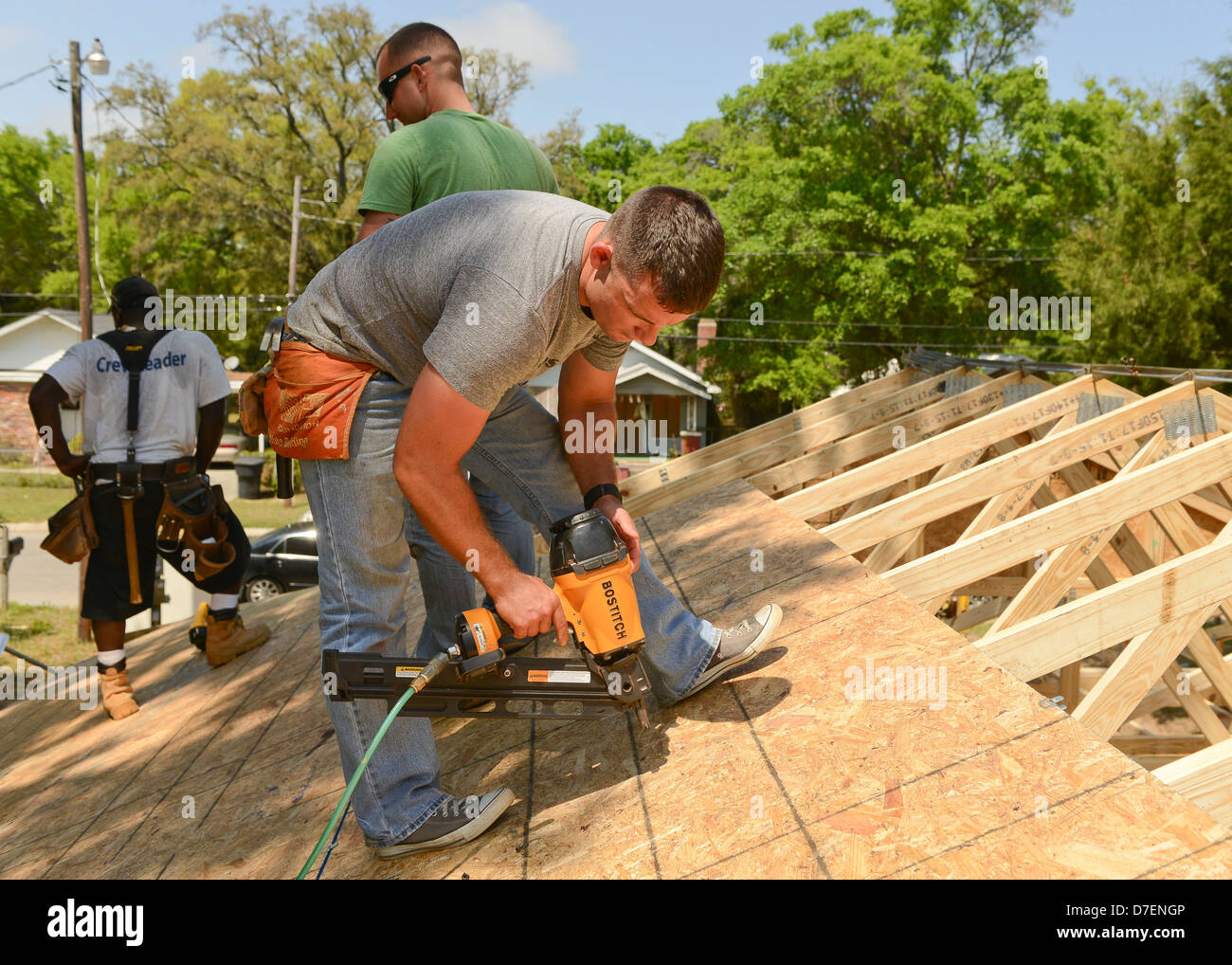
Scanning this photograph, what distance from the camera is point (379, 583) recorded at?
2395 mm

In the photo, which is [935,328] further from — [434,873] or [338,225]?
[434,873]

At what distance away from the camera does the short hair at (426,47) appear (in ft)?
10.4

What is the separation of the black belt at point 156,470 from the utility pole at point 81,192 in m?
9.88

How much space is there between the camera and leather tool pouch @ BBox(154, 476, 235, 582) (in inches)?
167

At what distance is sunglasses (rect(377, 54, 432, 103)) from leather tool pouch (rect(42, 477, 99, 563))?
2.33 m

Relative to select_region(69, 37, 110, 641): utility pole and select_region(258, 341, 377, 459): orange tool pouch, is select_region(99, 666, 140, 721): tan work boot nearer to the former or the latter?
select_region(258, 341, 377, 459): orange tool pouch

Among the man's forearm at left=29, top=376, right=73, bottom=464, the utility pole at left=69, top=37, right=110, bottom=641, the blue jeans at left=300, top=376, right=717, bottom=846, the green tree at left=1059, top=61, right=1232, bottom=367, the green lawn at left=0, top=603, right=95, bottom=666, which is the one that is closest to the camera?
the blue jeans at left=300, top=376, right=717, bottom=846

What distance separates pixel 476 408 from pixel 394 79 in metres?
1.81

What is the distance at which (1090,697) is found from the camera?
2777 mm

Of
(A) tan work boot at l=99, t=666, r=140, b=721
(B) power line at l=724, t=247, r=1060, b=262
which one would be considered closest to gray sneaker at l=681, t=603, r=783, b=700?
(A) tan work boot at l=99, t=666, r=140, b=721

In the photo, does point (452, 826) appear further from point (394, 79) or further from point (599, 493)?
point (394, 79)

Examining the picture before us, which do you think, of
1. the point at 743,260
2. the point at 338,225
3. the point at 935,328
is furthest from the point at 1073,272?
the point at 338,225

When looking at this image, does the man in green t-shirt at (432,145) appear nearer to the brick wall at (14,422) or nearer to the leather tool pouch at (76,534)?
the leather tool pouch at (76,534)
